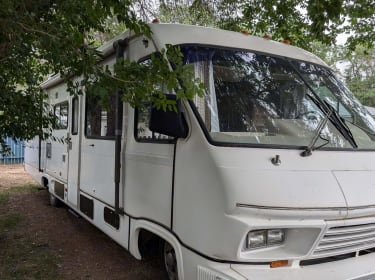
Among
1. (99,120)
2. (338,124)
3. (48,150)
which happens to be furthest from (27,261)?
(338,124)

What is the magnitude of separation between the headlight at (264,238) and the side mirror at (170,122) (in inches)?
33.9

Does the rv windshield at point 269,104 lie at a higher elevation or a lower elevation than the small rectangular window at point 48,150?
higher

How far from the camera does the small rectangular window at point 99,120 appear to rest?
4.09m

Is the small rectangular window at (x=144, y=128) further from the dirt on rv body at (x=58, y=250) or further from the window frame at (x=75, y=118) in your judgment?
the window frame at (x=75, y=118)

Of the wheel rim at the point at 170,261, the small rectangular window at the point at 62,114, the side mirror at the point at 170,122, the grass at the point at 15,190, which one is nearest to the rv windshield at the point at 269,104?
the side mirror at the point at 170,122

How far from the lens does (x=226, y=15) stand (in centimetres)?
714

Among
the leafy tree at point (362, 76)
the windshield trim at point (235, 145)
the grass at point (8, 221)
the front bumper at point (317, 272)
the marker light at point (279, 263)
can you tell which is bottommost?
the grass at point (8, 221)

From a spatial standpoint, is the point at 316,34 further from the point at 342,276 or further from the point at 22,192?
the point at 22,192

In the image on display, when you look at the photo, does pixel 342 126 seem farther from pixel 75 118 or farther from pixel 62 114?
pixel 62 114

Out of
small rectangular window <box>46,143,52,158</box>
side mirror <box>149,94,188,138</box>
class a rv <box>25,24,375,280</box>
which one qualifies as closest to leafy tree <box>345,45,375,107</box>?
small rectangular window <box>46,143,52,158</box>

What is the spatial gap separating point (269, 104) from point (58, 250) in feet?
10.9

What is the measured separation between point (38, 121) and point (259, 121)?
3051 millimetres

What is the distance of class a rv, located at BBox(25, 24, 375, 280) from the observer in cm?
251

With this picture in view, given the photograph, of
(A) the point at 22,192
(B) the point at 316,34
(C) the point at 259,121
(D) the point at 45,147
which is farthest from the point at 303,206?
(A) the point at 22,192
